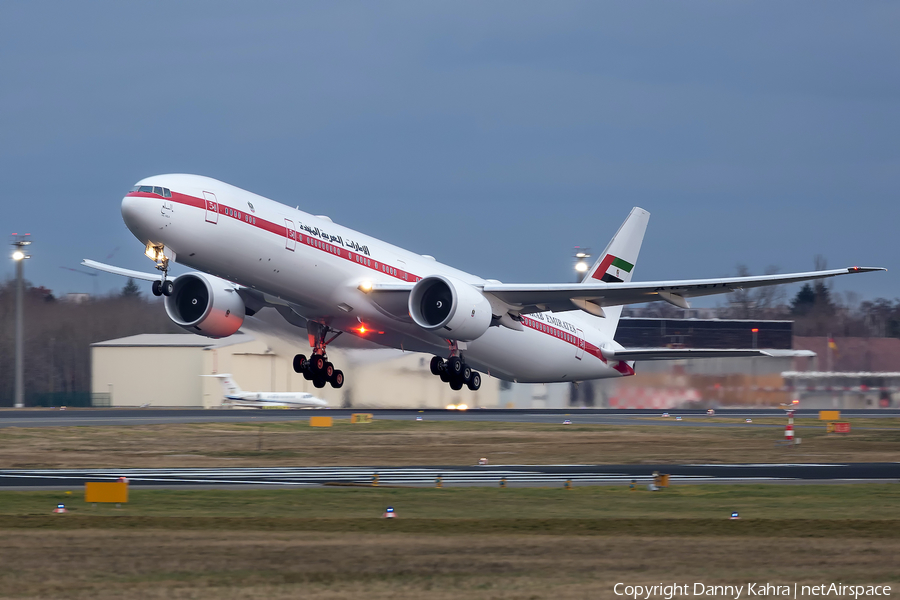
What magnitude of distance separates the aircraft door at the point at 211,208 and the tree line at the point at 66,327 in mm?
43189

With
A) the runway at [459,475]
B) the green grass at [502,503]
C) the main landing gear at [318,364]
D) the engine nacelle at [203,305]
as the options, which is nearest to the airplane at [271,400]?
the main landing gear at [318,364]

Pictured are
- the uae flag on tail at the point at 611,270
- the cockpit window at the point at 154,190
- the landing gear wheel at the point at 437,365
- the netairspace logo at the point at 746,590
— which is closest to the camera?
the netairspace logo at the point at 746,590

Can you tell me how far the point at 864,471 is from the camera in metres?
27.8

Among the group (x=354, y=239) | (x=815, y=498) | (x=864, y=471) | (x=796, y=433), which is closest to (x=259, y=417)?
(x=354, y=239)

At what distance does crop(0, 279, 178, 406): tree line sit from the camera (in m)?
75.4

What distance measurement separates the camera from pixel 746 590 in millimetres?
11969

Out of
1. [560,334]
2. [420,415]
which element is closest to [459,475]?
[560,334]

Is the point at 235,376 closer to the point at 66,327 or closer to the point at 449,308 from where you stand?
the point at 66,327

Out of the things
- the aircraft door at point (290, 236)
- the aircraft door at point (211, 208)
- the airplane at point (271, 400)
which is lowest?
the airplane at point (271, 400)

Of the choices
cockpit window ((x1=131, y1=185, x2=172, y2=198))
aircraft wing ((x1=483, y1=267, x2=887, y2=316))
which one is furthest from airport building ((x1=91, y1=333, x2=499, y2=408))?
cockpit window ((x1=131, y1=185, x2=172, y2=198))

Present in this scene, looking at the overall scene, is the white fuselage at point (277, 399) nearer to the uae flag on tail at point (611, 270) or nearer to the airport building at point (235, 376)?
the airport building at point (235, 376)

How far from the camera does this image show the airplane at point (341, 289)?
97.9 feet

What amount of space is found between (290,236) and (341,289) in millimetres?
2772

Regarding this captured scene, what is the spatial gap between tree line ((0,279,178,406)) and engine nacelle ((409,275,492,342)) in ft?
133
